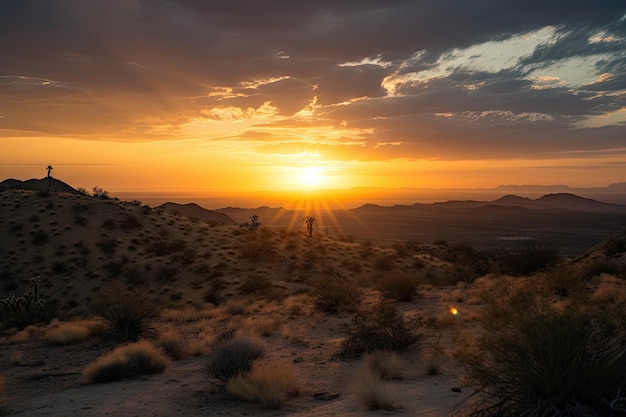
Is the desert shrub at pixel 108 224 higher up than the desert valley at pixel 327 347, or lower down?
higher up

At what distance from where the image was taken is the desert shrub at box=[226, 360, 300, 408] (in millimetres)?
8070

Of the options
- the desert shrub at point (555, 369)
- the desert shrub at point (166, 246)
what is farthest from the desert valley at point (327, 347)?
the desert shrub at point (166, 246)

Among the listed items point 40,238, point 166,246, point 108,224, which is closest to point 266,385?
point 166,246

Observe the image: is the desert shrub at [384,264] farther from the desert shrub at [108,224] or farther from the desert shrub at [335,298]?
the desert shrub at [108,224]

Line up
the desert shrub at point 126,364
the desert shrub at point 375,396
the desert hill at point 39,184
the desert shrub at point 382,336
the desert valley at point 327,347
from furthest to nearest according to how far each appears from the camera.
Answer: the desert hill at point 39,184
the desert shrub at point 382,336
the desert shrub at point 126,364
the desert shrub at point 375,396
the desert valley at point 327,347

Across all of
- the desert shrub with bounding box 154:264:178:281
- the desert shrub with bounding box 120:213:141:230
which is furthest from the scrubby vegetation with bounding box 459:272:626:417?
the desert shrub with bounding box 120:213:141:230

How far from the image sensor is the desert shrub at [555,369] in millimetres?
5504

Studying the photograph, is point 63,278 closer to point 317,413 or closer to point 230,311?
point 230,311

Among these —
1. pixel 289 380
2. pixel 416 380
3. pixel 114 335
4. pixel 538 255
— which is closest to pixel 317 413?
pixel 289 380

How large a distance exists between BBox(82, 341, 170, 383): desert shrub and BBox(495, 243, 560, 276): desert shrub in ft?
65.0

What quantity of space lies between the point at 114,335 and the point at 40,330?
4.45 metres

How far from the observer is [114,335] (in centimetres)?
1422

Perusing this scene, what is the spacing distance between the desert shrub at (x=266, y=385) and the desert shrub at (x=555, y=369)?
3.30 meters

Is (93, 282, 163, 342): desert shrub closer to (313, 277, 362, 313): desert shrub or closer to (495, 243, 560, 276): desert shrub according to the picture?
(313, 277, 362, 313): desert shrub
